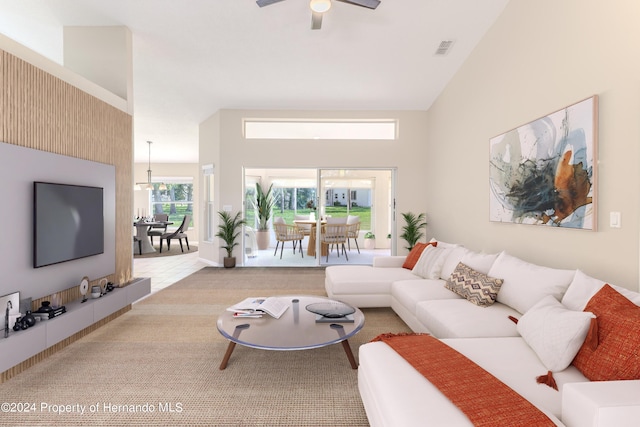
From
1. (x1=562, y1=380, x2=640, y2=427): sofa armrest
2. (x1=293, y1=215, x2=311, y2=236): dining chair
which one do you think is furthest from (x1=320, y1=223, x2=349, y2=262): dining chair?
(x1=562, y1=380, x2=640, y2=427): sofa armrest

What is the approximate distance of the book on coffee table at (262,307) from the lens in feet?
8.77

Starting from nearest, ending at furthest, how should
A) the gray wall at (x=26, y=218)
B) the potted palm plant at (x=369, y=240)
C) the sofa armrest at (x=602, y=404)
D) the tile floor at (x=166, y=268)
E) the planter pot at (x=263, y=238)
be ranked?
the sofa armrest at (x=602, y=404) → the gray wall at (x=26, y=218) → the tile floor at (x=166, y=268) → the planter pot at (x=263, y=238) → the potted palm plant at (x=369, y=240)

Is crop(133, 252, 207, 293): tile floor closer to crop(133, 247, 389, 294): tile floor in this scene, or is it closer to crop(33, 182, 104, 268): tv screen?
crop(133, 247, 389, 294): tile floor

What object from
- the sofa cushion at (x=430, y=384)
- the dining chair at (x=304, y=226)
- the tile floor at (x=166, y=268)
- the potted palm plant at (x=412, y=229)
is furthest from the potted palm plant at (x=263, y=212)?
the sofa cushion at (x=430, y=384)

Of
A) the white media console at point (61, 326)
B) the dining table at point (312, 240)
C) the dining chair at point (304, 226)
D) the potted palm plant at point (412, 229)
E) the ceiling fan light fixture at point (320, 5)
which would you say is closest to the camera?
the white media console at point (61, 326)

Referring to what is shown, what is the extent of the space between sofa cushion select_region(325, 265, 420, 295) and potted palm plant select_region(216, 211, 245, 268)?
114 inches

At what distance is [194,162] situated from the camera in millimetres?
11156

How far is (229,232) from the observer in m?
6.18

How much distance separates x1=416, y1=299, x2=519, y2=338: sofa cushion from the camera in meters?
2.21

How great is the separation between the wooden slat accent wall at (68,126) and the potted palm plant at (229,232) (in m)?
2.27

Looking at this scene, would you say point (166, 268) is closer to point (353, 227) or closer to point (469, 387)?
point (353, 227)

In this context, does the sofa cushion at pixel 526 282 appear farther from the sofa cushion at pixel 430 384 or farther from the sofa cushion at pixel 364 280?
the sofa cushion at pixel 364 280

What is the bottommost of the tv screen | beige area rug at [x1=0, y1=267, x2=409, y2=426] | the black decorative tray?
beige area rug at [x1=0, y1=267, x2=409, y2=426]

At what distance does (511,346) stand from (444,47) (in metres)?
3.74
